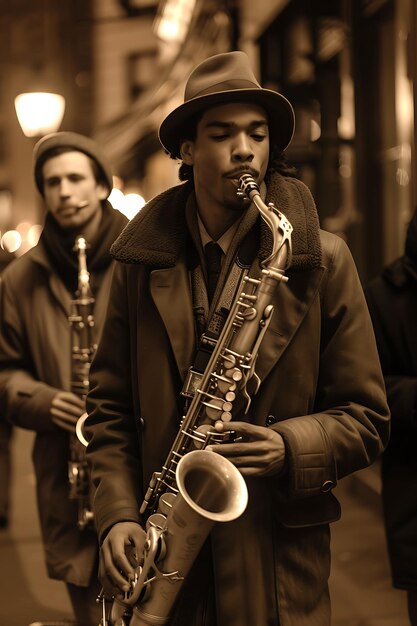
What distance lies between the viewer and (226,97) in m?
2.65

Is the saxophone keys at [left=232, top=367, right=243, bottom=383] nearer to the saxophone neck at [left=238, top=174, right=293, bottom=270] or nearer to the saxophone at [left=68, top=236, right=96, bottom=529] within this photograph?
the saxophone neck at [left=238, top=174, right=293, bottom=270]

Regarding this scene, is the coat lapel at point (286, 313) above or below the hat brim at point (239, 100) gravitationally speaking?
below

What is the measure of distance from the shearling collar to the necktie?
0.25ft

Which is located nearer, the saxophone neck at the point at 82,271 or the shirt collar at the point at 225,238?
the shirt collar at the point at 225,238

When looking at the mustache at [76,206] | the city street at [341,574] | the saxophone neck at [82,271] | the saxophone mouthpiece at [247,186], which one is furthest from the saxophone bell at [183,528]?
the city street at [341,574]

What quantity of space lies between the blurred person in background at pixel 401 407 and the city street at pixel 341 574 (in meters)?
2.01

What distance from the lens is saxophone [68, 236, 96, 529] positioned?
4152 millimetres

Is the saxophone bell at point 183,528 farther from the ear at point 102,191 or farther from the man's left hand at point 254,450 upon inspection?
the ear at point 102,191

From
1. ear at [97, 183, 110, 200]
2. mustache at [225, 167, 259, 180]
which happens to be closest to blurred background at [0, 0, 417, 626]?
mustache at [225, 167, 259, 180]

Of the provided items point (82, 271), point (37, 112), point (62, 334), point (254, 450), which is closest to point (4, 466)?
point (62, 334)

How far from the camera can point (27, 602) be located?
614 centimetres

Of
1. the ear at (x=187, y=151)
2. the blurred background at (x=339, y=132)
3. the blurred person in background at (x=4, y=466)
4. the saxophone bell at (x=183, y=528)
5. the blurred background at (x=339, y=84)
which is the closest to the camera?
the saxophone bell at (x=183, y=528)

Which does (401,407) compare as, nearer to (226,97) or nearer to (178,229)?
(178,229)

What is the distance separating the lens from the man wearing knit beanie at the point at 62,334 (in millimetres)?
4195
